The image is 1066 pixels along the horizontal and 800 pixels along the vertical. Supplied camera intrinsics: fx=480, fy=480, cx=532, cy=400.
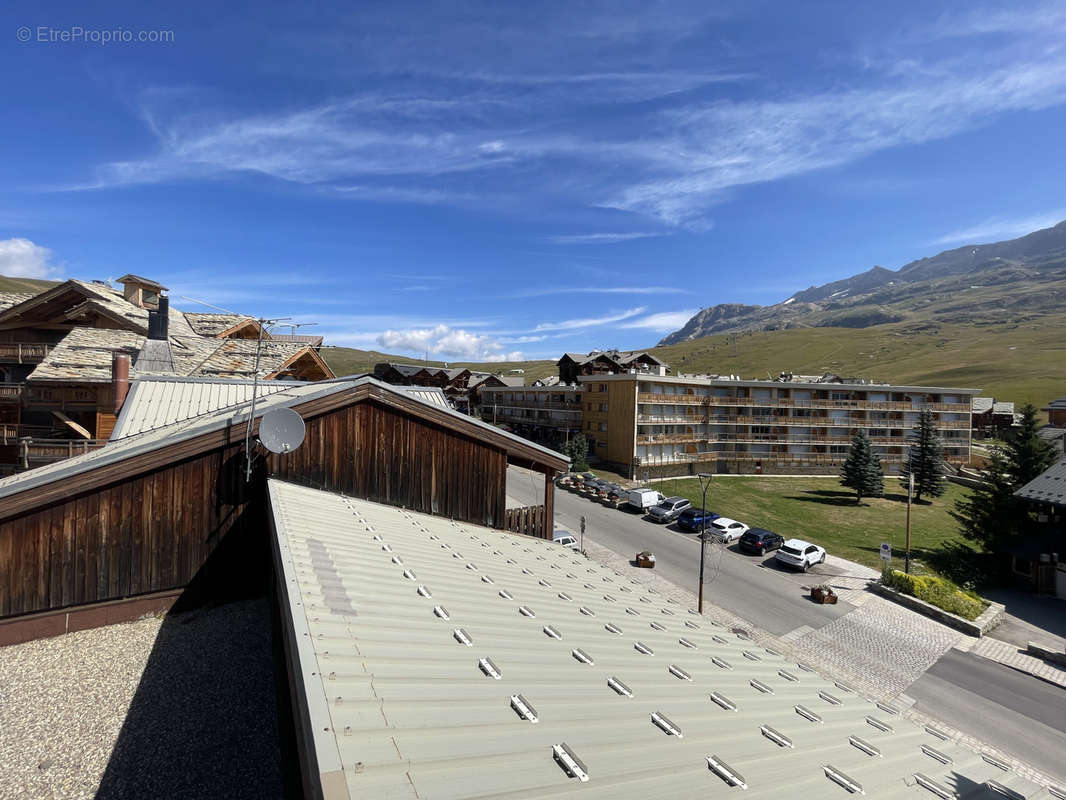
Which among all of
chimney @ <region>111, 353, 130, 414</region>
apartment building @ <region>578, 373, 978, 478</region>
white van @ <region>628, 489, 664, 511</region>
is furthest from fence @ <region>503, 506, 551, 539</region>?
apartment building @ <region>578, 373, 978, 478</region>

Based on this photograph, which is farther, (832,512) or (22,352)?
(832,512)

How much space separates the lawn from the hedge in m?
4.78

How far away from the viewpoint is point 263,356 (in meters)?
25.7

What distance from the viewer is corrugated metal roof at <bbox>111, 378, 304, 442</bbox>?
14.2 meters

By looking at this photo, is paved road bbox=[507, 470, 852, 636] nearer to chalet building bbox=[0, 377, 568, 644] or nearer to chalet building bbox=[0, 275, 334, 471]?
chalet building bbox=[0, 377, 568, 644]

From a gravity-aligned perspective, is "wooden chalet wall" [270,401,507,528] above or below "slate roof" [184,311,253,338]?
below

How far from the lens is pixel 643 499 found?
3906 centimetres

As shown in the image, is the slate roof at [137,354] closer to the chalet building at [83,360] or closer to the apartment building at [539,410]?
the chalet building at [83,360]

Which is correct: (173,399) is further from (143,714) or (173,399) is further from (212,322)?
(212,322)

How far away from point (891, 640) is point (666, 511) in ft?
57.8

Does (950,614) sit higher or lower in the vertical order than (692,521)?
lower

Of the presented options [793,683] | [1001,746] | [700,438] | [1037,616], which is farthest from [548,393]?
[793,683]

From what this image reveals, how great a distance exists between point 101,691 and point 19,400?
81.3 feet

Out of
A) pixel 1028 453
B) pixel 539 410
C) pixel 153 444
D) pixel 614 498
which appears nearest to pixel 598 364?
pixel 539 410
